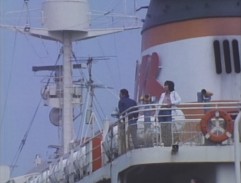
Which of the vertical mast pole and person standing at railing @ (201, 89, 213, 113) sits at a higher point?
the vertical mast pole

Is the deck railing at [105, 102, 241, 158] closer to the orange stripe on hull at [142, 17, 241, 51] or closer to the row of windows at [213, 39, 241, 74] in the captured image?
the row of windows at [213, 39, 241, 74]

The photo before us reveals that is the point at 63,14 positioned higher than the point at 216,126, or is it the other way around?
the point at 63,14

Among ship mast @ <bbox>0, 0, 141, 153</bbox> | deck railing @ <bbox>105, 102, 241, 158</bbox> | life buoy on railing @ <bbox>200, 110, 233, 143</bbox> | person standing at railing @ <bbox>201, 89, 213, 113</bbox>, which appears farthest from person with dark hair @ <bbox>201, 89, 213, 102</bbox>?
ship mast @ <bbox>0, 0, 141, 153</bbox>

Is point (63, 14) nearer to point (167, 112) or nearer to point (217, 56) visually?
point (217, 56)

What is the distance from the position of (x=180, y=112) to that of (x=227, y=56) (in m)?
3.66

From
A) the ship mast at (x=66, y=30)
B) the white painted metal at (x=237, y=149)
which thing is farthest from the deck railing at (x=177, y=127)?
the ship mast at (x=66, y=30)

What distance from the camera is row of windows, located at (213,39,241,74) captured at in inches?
1134

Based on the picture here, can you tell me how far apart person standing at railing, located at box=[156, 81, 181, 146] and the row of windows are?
324 centimetres

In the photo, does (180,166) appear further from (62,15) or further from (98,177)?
(62,15)

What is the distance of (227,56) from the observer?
94.9ft

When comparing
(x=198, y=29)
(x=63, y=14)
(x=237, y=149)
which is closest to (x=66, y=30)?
(x=63, y=14)

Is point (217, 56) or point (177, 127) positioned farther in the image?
point (217, 56)

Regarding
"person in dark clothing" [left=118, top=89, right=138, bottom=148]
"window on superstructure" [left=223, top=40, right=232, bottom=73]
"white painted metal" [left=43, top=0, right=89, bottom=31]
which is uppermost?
"white painted metal" [left=43, top=0, right=89, bottom=31]

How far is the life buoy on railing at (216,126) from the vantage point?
81.4 feet
